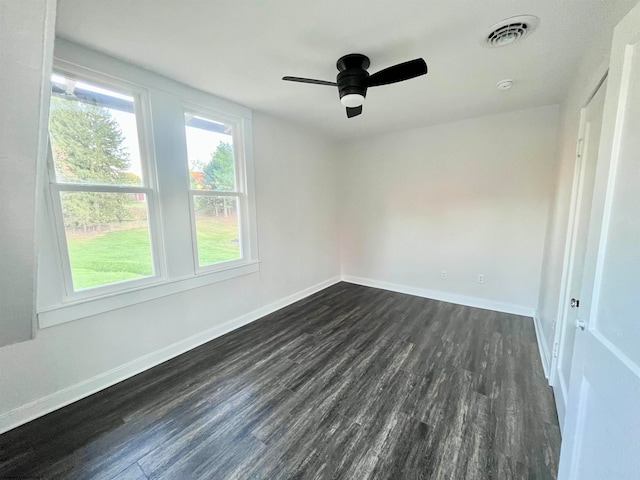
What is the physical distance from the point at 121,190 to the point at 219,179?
Result: 0.95 m

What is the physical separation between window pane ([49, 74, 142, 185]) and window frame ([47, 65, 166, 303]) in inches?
1.4

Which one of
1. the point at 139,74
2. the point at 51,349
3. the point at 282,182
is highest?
the point at 139,74

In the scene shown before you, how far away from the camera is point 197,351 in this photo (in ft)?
8.44

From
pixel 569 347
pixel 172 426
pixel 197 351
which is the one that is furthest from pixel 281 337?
pixel 569 347

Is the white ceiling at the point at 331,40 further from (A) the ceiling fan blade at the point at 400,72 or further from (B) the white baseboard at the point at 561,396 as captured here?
(B) the white baseboard at the point at 561,396

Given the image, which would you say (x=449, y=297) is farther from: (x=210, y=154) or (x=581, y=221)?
(x=210, y=154)

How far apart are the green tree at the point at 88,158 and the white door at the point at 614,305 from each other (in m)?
2.91

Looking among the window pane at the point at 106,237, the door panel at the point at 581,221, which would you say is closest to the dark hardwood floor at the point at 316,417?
the door panel at the point at 581,221

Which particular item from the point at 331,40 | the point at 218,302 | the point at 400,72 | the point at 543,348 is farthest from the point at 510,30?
the point at 218,302

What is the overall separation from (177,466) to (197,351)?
1233 millimetres

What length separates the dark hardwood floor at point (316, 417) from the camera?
142 cm

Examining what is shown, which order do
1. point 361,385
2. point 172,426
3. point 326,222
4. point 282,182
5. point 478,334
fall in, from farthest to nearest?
point 326,222 < point 282,182 < point 478,334 < point 361,385 < point 172,426

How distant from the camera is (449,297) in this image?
3.78 m

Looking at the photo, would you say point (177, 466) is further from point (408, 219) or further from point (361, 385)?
point (408, 219)
